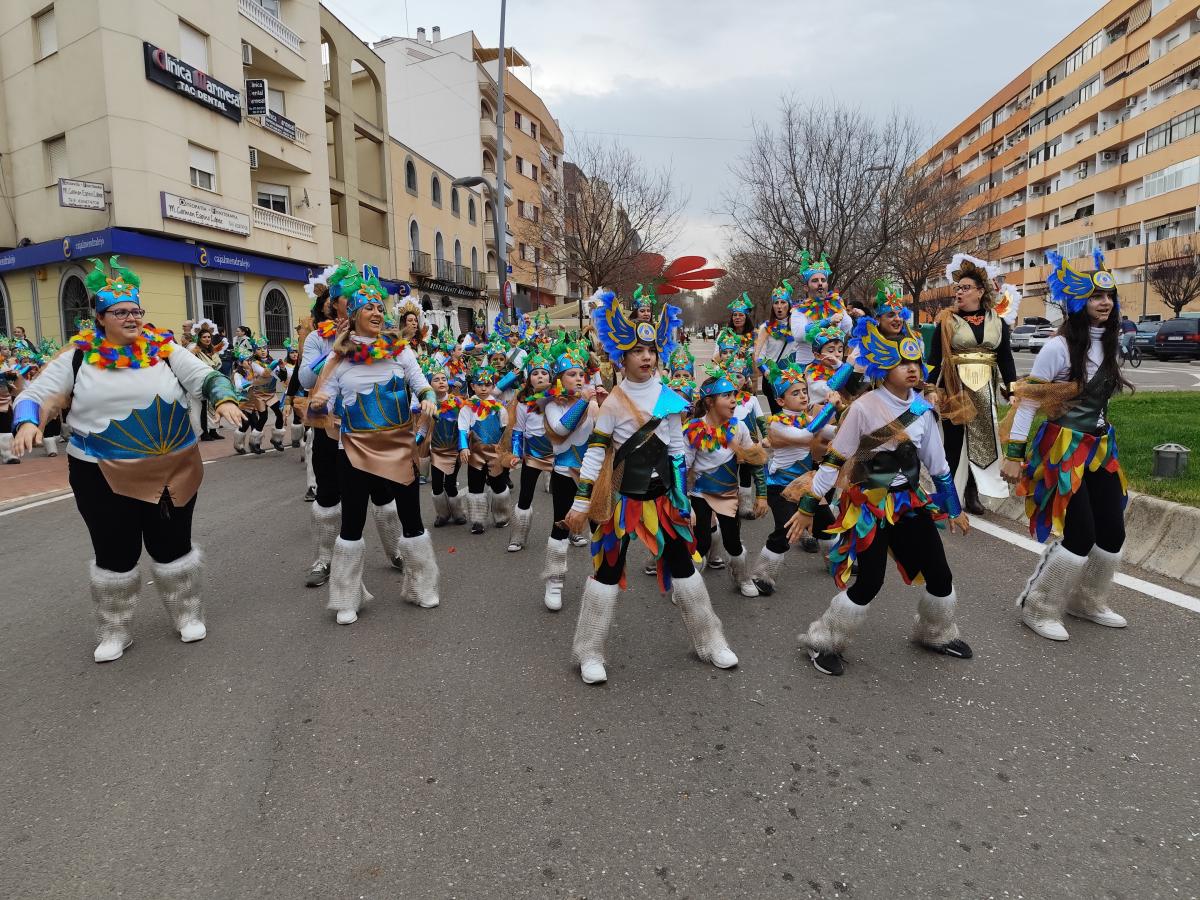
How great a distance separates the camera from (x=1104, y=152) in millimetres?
45688

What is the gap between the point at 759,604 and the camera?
4.74 m

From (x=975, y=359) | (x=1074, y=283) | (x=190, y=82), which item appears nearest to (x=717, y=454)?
(x=1074, y=283)

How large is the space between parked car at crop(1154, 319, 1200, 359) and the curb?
82.7 ft

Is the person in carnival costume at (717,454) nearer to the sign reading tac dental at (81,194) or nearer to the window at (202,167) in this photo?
the sign reading tac dental at (81,194)

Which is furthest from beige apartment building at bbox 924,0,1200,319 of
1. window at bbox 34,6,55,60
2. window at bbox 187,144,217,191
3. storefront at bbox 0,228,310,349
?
window at bbox 34,6,55,60

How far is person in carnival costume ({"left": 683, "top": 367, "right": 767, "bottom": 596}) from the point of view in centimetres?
463

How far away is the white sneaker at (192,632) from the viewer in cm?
430

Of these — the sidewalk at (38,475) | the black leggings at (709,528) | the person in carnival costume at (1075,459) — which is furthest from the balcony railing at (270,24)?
the person in carnival costume at (1075,459)

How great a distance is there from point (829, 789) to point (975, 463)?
14.8 feet

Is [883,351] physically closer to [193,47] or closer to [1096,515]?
[1096,515]

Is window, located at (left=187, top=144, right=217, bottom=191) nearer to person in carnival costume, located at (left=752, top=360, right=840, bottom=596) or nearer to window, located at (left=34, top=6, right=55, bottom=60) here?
window, located at (left=34, top=6, right=55, bottom=60)

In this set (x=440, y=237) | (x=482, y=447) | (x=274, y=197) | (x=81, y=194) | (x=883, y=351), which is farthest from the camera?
(x=440, y=237)

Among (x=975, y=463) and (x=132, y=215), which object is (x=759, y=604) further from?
(x=132, y=215)

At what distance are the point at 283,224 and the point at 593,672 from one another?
2389 cm
